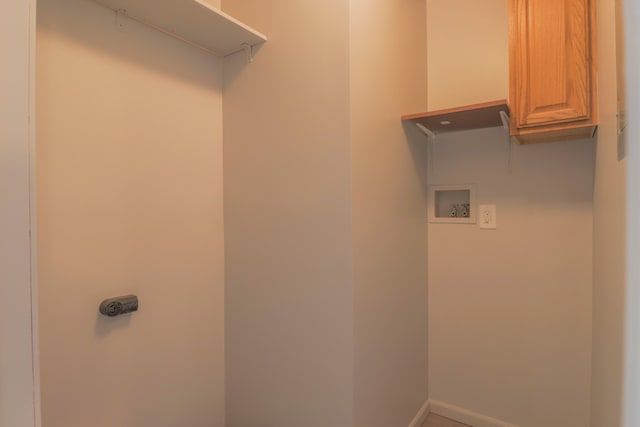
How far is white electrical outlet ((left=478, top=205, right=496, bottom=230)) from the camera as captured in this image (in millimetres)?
2068

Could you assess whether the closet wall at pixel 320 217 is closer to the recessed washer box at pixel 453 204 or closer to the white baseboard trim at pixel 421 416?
the white baseboard trim at pixel 421 416

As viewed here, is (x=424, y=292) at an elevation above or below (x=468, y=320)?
above

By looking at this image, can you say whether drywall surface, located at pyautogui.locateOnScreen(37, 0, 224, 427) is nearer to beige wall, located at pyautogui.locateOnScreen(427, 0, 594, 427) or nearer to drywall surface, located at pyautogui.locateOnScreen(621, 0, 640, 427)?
beige wall, located at pyautogui.locateOnScreen(427, 0, 594, 427)

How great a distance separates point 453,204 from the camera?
2.28 m

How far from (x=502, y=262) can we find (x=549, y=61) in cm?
120

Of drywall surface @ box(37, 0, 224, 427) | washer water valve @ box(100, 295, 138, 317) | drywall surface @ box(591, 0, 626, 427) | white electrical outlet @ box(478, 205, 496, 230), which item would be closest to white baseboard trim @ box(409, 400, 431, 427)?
drywall surface @ box(591, 0, 626, 427)

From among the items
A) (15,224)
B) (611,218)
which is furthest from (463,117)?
(15,224)

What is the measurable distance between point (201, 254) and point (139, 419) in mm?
841

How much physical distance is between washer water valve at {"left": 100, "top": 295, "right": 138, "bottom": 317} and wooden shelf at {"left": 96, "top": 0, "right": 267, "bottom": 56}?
133 cm

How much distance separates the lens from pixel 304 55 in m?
1.57

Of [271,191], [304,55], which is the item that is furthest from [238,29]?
[271,191]

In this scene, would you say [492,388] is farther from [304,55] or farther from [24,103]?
[24,103]

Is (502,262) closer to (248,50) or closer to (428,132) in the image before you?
(428,132)

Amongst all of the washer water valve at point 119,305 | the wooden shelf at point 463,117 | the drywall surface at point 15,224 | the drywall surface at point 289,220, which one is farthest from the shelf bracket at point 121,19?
the wooden shelf at point 463,117
